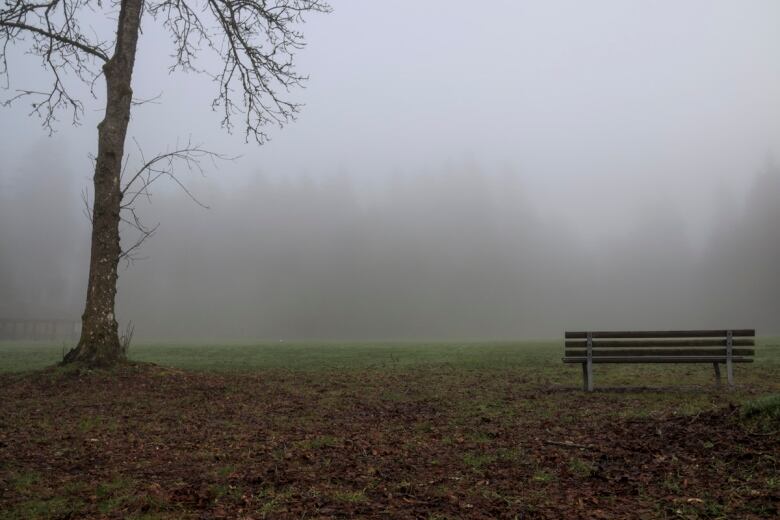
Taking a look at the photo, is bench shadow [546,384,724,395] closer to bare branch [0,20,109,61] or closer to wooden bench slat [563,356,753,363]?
wooden bench slat [563,356,753,363]

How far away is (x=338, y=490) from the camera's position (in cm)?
483

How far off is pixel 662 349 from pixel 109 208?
34.9ft

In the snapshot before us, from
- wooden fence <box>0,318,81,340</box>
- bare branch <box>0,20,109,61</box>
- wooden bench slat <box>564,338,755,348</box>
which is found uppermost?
bare branch <box>0,20,109,61</box>

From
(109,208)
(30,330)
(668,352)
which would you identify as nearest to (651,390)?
(668,352)

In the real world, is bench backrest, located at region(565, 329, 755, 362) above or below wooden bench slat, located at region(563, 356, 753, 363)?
above

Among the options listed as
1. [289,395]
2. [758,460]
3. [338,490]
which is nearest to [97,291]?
[289,395]

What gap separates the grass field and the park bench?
1.80ft

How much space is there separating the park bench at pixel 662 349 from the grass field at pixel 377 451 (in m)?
0.55

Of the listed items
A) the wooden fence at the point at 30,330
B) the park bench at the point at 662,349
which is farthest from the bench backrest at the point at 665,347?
the wooden fence at the point at 30,330

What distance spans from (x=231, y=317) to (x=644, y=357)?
74.6 metres

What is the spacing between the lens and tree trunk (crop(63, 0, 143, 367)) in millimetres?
11461

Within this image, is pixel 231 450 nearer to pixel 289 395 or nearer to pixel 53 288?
pixel 289 395

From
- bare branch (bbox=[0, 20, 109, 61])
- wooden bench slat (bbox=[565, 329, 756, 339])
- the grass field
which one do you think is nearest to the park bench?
wooden bench slat (bbox=[565, 329, 756, 339])

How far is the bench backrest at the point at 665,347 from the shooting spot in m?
10.1
